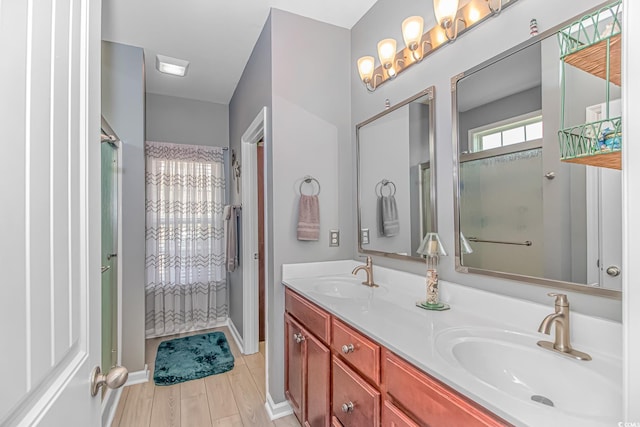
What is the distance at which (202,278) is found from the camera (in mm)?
3461

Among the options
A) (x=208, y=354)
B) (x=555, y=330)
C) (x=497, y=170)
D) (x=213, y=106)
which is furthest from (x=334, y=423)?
(x=213, y=106)

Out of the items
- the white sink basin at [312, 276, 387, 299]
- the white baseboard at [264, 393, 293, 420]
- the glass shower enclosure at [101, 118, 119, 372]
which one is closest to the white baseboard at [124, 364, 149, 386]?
the glass shower enclosure at [101, 118, 119, 372]

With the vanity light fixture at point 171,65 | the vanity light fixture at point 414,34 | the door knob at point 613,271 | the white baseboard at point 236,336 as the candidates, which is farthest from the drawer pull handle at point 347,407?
the vanity light fixture at point 171,65

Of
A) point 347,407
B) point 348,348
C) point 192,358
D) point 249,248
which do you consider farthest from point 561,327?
point 192,358

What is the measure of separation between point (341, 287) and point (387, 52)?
141 cm

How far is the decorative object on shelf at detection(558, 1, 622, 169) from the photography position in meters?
0.74

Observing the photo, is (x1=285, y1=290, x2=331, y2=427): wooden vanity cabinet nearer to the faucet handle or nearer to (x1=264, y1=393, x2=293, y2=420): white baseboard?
(x1=264, y1=393, x2=293, y2=420): white baseboard

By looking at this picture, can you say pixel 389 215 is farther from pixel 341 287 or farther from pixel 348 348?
pixel 348 348

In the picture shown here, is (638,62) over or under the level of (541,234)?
over

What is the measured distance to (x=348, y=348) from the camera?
4.05 ft

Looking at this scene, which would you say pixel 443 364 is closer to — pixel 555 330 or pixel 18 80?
pixel 555 330

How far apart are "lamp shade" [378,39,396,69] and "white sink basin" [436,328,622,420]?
1.44m

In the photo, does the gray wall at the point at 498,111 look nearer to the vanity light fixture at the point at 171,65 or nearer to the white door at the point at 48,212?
the white door at the point at 48,212

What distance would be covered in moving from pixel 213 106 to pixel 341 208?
93.5 inches
